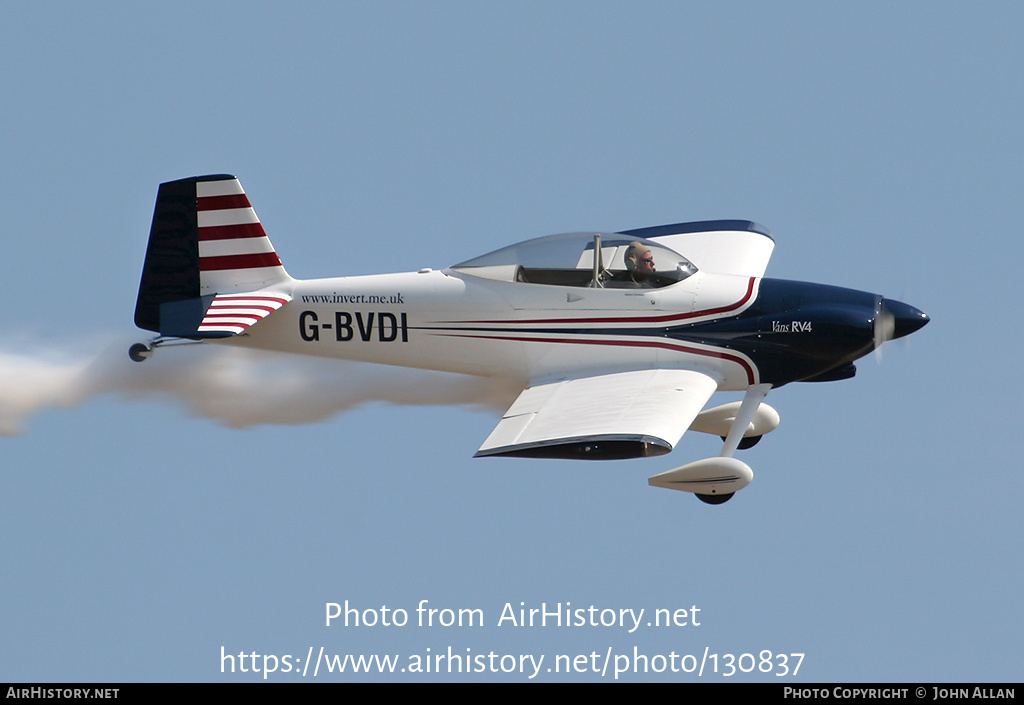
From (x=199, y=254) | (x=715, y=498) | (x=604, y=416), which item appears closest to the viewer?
(x=604, y=416)

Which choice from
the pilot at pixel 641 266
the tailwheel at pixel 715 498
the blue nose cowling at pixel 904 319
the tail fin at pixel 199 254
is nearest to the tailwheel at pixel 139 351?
the tail fin at pixel 199 254

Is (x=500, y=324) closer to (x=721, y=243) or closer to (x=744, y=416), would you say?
(x=744, y=416)

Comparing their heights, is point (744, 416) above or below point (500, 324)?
below

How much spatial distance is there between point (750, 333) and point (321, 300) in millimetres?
4655

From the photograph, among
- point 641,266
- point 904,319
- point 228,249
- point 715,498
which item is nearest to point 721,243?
point 641,266

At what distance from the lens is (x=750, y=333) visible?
62.4 feet

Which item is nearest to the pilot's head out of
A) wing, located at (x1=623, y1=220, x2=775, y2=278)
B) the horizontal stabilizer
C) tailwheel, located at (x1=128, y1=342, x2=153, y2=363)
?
wing, located at (x1=623, y1=220, x2=775, y2=278)

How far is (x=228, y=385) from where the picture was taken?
835 inches

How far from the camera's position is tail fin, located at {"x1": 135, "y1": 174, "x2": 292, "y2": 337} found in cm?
2016

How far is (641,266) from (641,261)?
5 cm

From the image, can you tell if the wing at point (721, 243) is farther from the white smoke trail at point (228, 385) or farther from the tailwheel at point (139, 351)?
the tailwheel at point (139, 351)

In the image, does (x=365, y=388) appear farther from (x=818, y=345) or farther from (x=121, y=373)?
(x=818, y=345)

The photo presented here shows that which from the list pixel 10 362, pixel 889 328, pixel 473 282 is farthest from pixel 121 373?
pixel 889 328

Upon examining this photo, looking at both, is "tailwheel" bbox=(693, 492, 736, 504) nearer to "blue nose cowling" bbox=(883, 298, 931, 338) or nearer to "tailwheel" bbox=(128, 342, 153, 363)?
"blue nose cowling" bbox=(883, 298, 931, 338)
